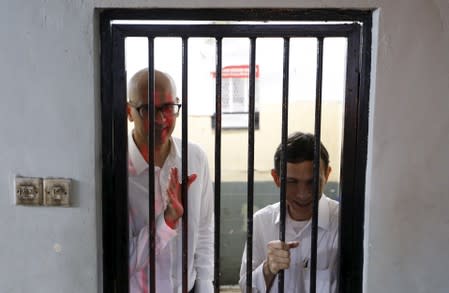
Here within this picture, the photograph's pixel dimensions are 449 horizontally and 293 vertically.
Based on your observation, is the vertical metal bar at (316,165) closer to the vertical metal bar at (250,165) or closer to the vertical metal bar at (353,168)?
the vertical metal bar at (353,168)

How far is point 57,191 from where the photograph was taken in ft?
4.83

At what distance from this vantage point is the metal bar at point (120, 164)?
1480 mm

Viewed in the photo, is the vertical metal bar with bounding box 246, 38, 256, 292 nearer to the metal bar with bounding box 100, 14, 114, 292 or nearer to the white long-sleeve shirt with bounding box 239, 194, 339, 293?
the white long-sleeve shirt with bounding box 239, 194, 339, 293

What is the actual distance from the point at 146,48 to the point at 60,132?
0.40m

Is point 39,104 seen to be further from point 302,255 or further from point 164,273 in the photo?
point 302,255

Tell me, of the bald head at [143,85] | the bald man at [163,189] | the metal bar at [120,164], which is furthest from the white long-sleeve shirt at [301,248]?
the bald head at [143,85]

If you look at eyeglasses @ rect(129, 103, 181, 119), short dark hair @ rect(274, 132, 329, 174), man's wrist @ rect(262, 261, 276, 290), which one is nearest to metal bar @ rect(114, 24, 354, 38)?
eyeglasses @ rect(129, 103, 181, 119)

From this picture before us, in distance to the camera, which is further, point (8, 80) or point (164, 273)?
point (164, 273)

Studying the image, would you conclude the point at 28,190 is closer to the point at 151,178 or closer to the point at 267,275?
the point at 151,178

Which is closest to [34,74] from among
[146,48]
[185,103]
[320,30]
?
[146,48]

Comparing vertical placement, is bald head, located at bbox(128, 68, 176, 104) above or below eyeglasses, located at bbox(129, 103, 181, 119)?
above

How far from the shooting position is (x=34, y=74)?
1454 millimetres

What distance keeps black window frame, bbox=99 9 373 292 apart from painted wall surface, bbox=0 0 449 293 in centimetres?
3

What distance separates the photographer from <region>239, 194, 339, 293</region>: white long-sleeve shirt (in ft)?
5.30
